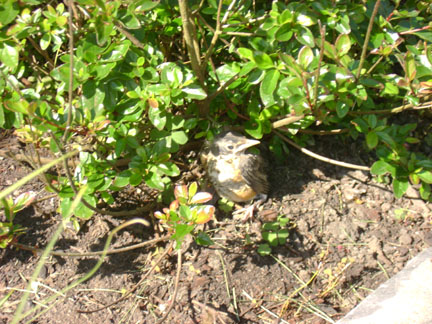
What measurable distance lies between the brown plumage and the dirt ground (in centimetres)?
16

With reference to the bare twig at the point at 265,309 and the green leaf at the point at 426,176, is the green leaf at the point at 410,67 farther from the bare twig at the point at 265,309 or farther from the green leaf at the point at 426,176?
the bare twig at the point at 265,309

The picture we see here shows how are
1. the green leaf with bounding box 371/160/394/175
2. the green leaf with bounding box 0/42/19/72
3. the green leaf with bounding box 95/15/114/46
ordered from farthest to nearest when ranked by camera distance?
the green leaf with bounding box 371/160/394/175 → the green leaf with bounding box 0/42/19/72 → the green leaf with bounding box 95/15/114/46

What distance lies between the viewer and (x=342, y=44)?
89.9 inches

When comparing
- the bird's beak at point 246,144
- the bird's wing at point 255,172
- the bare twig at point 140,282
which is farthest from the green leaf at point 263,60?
the bare twig at point 140,282

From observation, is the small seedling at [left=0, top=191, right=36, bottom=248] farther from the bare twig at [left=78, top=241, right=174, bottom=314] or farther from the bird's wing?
the bird's wing

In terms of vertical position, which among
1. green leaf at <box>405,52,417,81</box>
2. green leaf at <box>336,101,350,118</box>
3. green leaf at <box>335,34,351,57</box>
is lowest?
green leaf at <box>336,101,350,118</box>

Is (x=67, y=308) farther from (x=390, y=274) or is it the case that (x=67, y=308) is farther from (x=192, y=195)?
(x=390, y=274)

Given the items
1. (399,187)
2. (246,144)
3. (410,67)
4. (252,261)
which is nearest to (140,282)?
(252,261)

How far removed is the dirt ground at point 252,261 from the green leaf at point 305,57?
1039 mm

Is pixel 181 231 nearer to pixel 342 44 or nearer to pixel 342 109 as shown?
pixel 342 109

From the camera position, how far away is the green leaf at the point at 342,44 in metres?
2.26

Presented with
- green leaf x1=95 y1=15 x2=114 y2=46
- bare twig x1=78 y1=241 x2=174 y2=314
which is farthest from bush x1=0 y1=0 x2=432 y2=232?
bare twig x1=78 y1=241 x2=174 y2=314

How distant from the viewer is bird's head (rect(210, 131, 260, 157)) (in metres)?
2.87

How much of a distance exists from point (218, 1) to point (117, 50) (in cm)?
63
